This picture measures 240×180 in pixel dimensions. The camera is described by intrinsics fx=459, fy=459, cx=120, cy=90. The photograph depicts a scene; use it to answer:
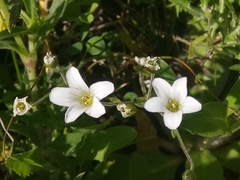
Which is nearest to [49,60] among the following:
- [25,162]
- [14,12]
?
[14,12]

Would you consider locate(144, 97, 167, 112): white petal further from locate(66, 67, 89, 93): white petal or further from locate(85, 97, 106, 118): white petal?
locate(66, 67, 89, 93): white petal

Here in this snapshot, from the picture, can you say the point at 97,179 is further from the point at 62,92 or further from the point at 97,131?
the point at 62,92

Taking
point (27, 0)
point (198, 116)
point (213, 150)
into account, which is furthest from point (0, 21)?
point (213, 150)

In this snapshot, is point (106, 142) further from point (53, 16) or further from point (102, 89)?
point (53, 16)

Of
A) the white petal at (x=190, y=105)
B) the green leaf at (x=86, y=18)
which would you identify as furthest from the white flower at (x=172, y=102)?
the green leaf at (x=86, y=18)

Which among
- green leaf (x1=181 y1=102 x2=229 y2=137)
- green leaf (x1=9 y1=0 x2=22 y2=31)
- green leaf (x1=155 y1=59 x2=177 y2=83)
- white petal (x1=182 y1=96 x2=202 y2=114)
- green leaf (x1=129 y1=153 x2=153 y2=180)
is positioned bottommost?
green leaf (x1=129 y1=153 x2=153 y2=180)

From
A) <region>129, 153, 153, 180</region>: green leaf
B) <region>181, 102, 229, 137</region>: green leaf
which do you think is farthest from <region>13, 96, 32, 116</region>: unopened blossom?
<region>181, 102, 229, 137</region>: green leaf
